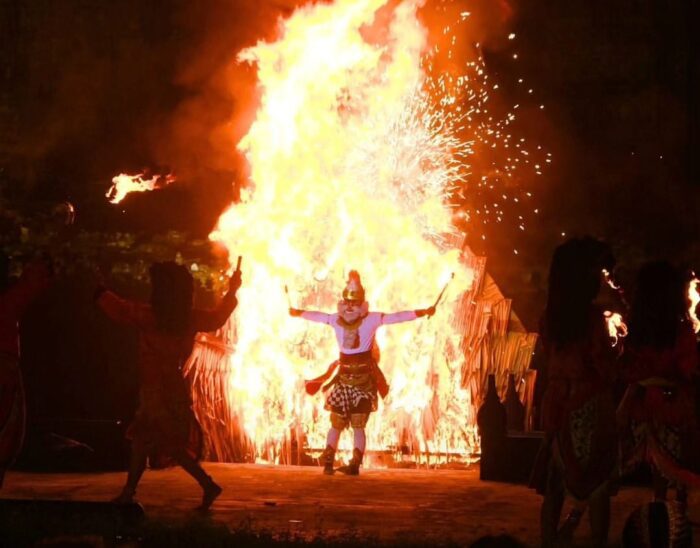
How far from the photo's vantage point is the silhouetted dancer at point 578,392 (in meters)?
7.91

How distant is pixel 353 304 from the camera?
13.5m

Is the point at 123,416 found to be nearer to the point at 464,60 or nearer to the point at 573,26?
the point at 464,60

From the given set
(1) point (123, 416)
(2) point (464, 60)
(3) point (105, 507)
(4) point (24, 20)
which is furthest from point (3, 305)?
(4) point (24, 20)

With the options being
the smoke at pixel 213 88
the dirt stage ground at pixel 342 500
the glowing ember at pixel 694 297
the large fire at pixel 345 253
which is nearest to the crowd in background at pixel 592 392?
the dirt stage ground at pixel 342 500

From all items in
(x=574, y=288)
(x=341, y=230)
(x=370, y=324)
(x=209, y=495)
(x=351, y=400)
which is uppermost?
(x=341, y=230)

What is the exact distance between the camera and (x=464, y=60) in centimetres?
1911

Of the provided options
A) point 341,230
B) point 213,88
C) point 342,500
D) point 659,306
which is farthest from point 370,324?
point 213,88

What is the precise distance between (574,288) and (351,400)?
5.60 meters

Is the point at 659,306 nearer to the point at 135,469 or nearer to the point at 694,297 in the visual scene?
the point at 135,469

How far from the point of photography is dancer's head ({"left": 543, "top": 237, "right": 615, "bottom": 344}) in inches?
317

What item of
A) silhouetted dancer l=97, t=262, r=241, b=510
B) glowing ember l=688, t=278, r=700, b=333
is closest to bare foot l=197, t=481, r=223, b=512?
silhouetted dancer l=97, t=262, r=241, b=510

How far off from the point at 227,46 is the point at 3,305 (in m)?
13.4

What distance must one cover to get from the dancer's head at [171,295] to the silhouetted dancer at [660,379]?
323cm

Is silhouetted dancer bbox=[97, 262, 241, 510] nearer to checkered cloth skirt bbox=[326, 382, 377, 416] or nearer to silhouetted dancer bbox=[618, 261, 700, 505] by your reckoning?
silhouetted dancer bbox=[618, 261, 700, 505]
